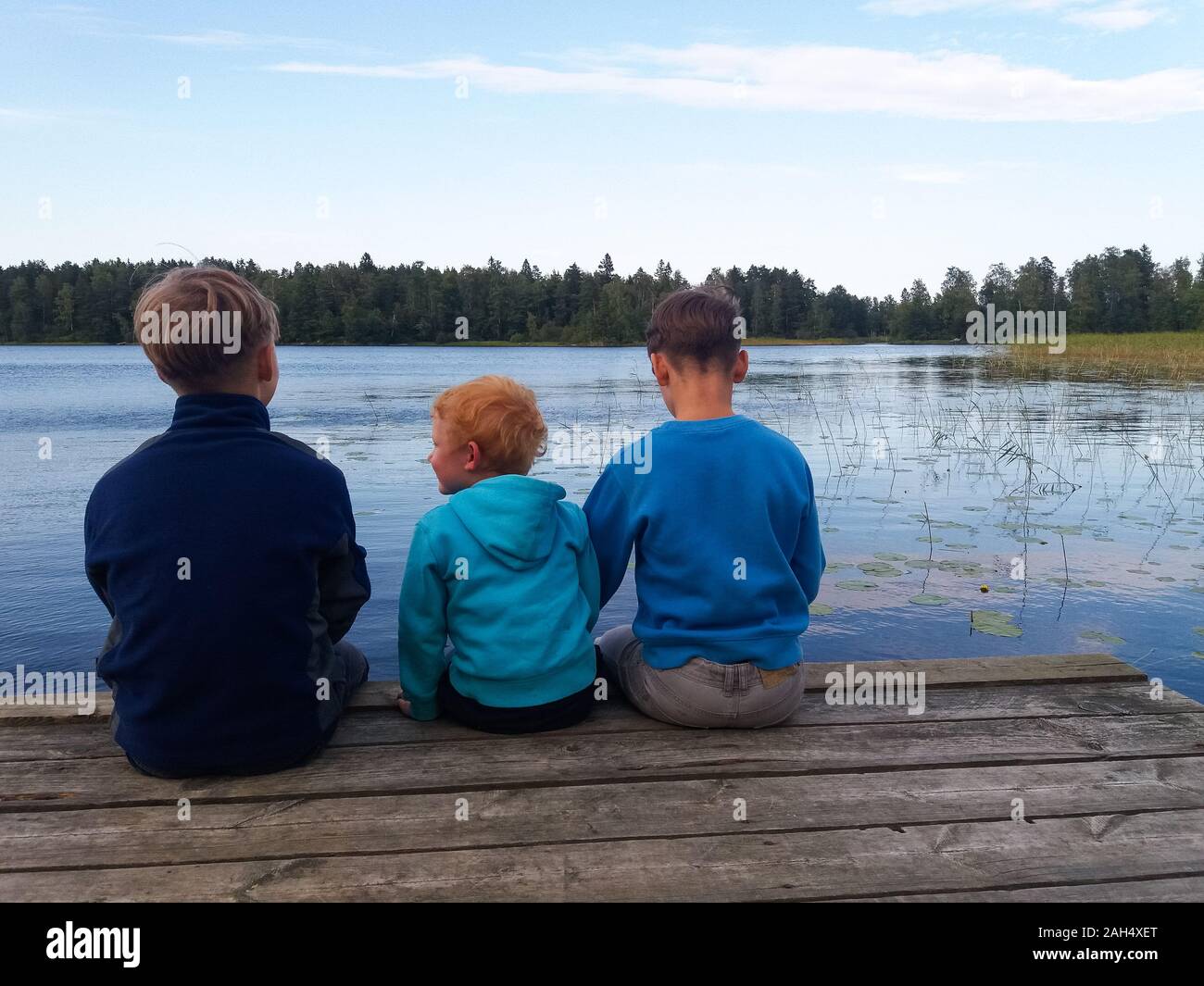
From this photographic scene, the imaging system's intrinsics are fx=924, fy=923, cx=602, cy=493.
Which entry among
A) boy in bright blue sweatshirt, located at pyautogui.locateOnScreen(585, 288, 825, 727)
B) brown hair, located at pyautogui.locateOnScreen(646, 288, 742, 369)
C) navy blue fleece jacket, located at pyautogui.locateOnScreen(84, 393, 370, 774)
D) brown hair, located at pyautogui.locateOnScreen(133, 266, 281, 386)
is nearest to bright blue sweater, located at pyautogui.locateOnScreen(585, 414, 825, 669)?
boy in bright blue sweatshirt, located at pyautogui.locateOnScreen(585, 288, 825, 727)

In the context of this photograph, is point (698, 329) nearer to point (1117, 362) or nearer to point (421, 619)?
point (421, 619)

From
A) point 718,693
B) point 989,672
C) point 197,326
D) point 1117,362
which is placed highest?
point 1117,362

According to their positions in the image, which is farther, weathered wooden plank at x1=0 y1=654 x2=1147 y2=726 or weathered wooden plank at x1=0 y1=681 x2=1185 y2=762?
weathered wooden plank at x1=0 y1=654 x2=1147 y2=726

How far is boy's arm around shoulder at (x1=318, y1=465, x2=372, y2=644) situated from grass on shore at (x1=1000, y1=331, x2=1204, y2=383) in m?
27.1

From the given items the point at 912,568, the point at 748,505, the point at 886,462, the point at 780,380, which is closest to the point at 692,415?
the point at 748,505

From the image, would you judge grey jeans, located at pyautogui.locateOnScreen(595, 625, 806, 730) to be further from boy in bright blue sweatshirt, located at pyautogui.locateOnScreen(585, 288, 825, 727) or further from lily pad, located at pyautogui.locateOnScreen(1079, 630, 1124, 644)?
lily pad, located at pyautogui.locateOnScreen(1079, 630, 1124, 644)

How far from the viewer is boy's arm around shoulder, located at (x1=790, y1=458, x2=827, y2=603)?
2.98m

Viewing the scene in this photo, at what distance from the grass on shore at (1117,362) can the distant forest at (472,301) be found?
31287mm

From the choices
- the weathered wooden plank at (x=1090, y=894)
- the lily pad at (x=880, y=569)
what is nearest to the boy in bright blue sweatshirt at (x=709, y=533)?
the weathered wooden plank at (x=1090, y=894)

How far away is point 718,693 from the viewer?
2818mm

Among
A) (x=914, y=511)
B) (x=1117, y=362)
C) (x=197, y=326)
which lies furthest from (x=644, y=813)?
(x=1117, y=362)

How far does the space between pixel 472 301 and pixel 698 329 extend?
6748 cm

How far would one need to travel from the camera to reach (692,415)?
2.91 m

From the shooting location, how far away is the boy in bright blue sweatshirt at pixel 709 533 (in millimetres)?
2799
